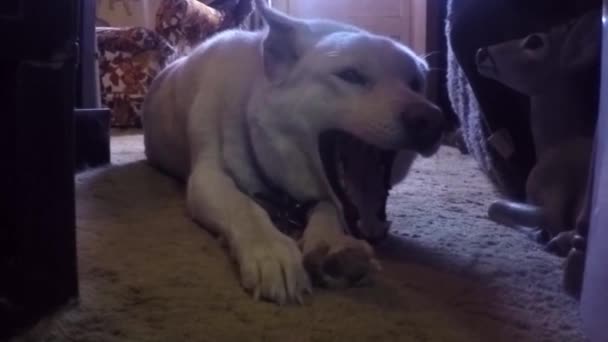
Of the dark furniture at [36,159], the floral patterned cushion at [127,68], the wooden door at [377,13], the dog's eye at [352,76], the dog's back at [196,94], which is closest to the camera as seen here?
the dark furniture at [36,159]

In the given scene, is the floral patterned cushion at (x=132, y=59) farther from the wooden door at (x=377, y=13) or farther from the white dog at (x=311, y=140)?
the white dog at (x=311, y=140)

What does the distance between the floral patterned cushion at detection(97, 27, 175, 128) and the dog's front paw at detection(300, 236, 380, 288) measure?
2735mm

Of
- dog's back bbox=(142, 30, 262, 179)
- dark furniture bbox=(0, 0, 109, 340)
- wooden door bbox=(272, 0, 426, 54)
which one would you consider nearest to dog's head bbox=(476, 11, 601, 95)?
dog's back bbox=(142, 30, 262, 179)

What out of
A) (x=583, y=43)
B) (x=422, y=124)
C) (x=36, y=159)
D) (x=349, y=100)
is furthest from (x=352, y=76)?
(x=36, y=159)

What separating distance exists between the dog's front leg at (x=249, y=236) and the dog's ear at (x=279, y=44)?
21cm

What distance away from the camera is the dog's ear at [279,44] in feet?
3.91

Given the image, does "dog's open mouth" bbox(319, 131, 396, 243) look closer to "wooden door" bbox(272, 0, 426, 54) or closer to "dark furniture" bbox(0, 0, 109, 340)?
"dark furniture" bbox(0, 0, 109, 340)

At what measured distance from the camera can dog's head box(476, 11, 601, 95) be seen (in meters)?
1.11

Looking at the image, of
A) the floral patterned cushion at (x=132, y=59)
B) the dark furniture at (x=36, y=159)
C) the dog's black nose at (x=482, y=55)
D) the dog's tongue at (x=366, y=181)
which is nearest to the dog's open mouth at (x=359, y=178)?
the dog's tongue at (x=366, y=181)

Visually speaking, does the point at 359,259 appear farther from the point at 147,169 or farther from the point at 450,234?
the point at 147,169

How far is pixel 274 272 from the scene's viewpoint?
89cm

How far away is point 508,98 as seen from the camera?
4.46 feet

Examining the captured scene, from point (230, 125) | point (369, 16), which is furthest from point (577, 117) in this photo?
point (369, 16)

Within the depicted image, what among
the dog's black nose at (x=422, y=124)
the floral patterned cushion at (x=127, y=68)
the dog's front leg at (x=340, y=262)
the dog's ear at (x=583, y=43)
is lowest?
the floral patterned cushion at (x=127, y=68)
